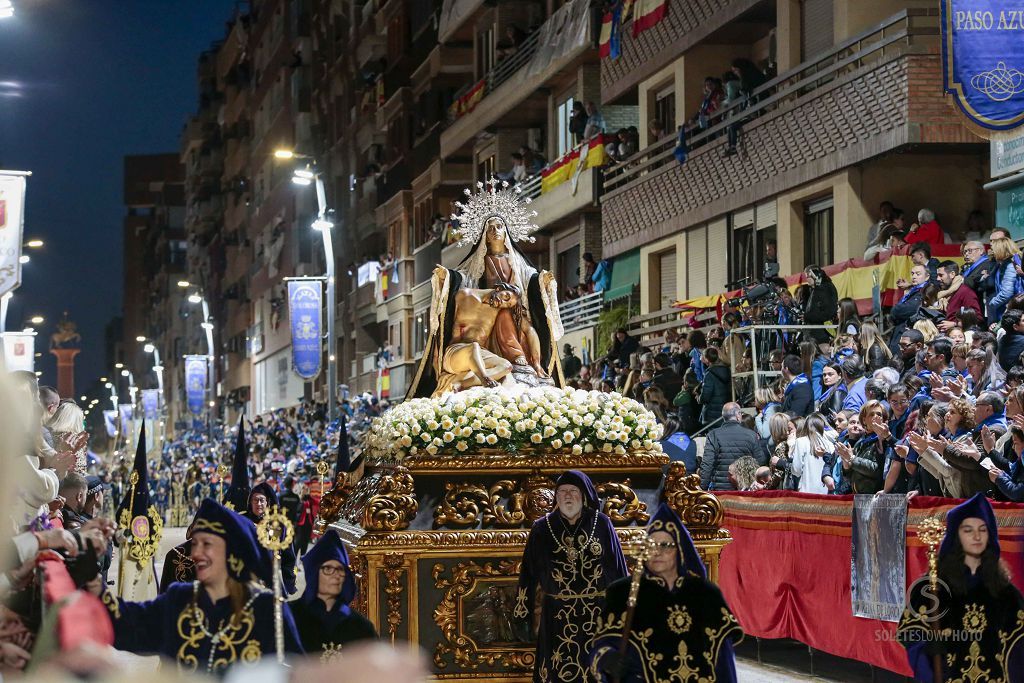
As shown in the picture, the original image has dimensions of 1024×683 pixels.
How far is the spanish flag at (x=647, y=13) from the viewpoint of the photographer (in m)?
31.4

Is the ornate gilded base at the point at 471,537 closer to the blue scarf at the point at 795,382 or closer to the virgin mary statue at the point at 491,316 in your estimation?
the virgin mary statue at the point at 491,316

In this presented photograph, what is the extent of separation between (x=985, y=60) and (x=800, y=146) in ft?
31.8

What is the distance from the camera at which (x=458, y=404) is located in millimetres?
12047

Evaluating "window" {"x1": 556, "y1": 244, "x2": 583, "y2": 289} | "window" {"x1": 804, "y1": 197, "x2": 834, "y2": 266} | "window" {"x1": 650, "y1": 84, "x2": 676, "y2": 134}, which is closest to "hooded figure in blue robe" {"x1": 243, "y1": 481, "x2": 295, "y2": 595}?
"window" {"x1": 804, "y1": 197, "x2": 834, "y2": 266}

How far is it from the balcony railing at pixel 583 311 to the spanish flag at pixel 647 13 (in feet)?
18.3

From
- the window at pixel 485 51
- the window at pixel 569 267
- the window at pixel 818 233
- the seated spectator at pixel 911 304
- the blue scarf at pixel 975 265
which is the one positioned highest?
the window at pixel 485 51

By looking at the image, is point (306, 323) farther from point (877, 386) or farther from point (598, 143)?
point (877, 386)

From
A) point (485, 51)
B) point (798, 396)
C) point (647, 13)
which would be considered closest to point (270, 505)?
point (798, 396)

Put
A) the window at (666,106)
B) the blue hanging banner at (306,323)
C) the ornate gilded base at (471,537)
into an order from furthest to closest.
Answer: the blue hanging banner at (306,323), the window at (666,106), the ornate gilded base at (471,537)

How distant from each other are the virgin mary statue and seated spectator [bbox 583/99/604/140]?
21.0m

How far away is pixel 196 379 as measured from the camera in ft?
284

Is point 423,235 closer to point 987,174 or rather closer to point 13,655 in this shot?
point 987,174

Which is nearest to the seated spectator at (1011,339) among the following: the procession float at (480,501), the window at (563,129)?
the procession float at (480,501)

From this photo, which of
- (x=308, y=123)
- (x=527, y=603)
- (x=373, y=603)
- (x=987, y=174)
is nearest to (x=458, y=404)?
(x=373, y=603)
